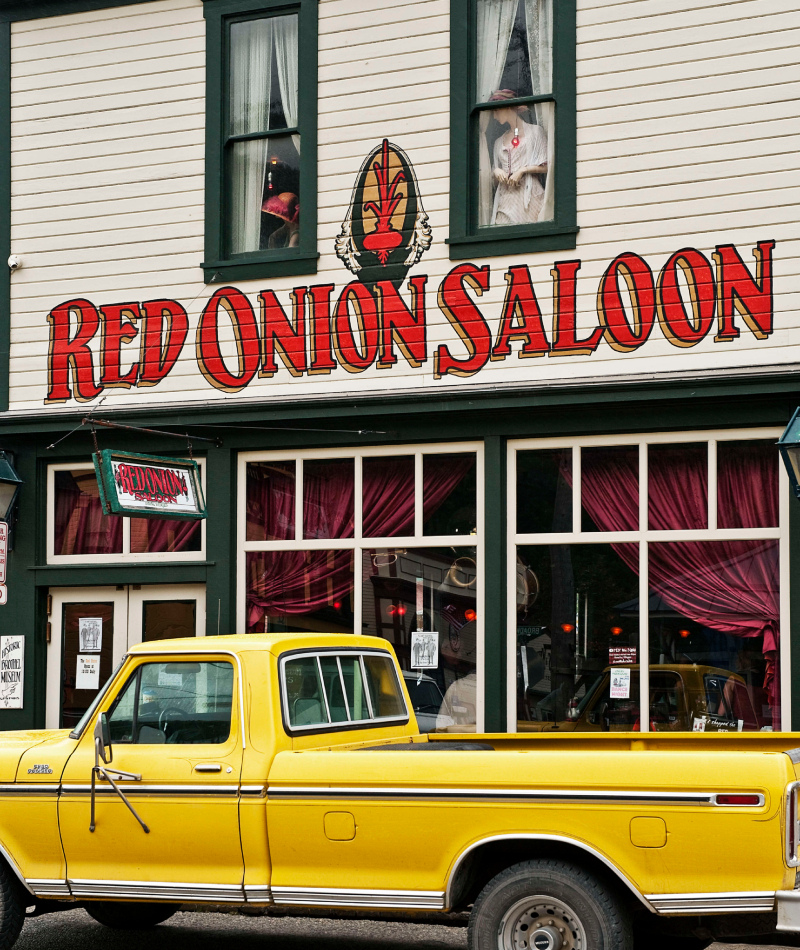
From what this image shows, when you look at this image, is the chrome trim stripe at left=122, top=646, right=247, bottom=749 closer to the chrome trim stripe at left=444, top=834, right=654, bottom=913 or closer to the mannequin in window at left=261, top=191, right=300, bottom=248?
the chrome trim stripe at left=444, top=834, right=654, bottom=913

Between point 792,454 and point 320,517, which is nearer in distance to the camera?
point 792,454

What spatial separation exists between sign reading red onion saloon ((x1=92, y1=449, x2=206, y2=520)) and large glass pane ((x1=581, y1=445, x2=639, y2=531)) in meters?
3.31

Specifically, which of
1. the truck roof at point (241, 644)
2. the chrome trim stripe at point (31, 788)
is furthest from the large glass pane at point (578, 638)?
the chrome trim stripe at point (31, 788)

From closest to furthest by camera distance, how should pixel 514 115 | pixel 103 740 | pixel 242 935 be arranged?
pixel 103 740, pixel 242 935, pixel 514 115

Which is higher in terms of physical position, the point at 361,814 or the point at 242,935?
the point at 361,814

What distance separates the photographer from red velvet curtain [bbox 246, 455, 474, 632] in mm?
11344

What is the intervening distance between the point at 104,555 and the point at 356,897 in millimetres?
6746

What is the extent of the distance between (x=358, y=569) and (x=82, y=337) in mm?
3470

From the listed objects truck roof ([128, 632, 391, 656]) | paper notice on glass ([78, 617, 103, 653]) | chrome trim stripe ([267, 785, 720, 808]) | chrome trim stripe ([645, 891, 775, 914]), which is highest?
truck roof ([128, 632, 391, 656])

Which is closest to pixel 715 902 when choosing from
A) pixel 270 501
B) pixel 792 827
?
pixel 792 827

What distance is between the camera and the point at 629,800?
18.9 feet

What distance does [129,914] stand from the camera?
796 centimetres

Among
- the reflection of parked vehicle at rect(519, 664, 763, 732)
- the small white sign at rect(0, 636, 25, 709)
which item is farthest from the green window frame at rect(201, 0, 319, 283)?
the reflection of parked vehicle at rect(519, 664, 763, 732)

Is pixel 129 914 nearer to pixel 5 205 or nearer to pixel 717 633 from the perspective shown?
pixel 717 633
